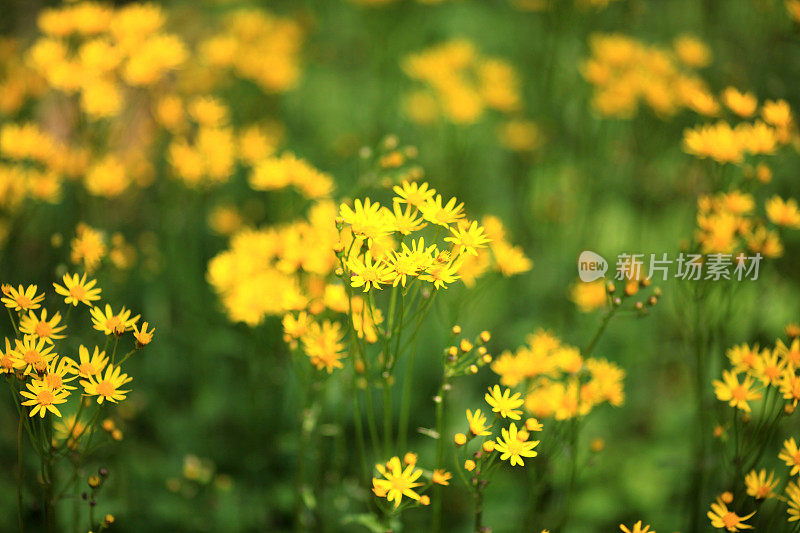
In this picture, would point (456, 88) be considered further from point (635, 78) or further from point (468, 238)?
point (468, 238)

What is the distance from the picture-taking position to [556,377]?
1842 millimetres

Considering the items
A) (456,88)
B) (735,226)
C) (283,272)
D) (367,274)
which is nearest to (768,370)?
(735,226)

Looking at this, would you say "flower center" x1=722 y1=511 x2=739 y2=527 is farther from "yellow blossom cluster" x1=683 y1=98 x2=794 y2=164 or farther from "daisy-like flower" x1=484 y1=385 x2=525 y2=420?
"yellow blossom cluster" x1=683 y1=98 x2=794 y2=164

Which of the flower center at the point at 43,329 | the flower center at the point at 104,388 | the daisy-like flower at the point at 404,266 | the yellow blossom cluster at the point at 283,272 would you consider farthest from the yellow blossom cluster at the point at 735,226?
the flower center at the point at 43,329

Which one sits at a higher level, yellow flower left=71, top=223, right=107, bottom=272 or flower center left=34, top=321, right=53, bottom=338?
yellow flower left=71, top=223, right=107, bottom=272

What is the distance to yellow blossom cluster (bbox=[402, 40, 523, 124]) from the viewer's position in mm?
3324

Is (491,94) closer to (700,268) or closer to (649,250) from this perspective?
(649,250)

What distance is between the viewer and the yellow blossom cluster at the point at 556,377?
1770mm

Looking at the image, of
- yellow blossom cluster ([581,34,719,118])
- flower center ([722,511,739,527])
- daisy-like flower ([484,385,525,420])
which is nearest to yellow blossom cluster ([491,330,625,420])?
daisy-like flower ([484,385,525,420])

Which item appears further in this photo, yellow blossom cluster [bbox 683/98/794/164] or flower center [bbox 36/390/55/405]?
yellow blossom cluster [bbox 683/98/794/164]

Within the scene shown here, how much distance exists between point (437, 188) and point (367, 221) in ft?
6.26

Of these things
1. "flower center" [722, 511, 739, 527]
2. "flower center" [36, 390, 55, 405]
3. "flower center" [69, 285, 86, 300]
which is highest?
"flower center" [69, 285, 86, 300]

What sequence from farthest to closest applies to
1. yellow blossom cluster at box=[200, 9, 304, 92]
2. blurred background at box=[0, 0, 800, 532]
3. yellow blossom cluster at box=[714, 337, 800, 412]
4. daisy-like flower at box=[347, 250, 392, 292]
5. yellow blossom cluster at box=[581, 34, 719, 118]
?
yellow blossom cluster at box=[200, 9, 304, 92]
yellow blossom cluster at box=[581, 34, 719, 118]
blurred background at box=[0, 0, 800, 532]
yellow blossom cluster at box=[714, 337, 800, 412]
daisy-like flower at box=[347, 250, 392, 292]

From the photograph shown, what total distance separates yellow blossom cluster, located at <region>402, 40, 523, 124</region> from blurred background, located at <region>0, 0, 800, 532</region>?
0.08ft
